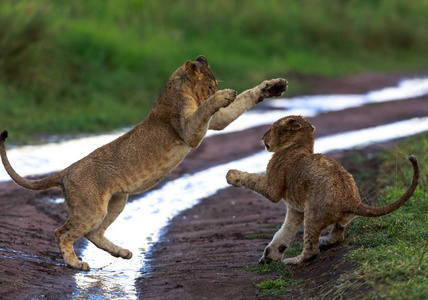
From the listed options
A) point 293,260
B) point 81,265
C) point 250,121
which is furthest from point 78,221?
point 250,121

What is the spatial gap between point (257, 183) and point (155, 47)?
1139 cm

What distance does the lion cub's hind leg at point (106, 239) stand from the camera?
19.3ft

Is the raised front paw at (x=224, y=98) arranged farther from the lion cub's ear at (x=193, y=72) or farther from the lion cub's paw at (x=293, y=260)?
the lion cub's paw at (x=293, y=260)

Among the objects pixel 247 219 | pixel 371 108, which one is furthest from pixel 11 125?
pixel 371 108

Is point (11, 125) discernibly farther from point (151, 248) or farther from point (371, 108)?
point (371, 108)

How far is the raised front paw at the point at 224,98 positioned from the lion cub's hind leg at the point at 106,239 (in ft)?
3.75

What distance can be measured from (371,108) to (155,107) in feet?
29.1

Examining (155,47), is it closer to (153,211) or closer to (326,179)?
(153,211)

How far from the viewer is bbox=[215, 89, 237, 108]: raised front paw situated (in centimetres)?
538

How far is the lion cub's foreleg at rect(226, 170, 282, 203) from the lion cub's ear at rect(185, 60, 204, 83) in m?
0.80

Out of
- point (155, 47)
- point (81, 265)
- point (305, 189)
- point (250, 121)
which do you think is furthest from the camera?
point (155, 47)

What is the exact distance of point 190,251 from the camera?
6125mm

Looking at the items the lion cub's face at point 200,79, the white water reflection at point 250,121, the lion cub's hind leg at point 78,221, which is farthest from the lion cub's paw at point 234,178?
the white water reflection at point 250,121

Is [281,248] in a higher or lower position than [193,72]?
lower
